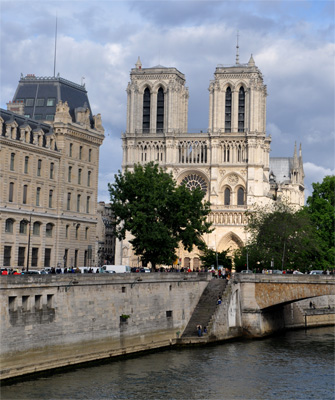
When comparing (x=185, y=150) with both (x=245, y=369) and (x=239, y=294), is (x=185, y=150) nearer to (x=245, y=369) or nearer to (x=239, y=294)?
(x=239, y=294)

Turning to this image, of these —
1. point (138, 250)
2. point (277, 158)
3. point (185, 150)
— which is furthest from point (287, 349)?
point (277, 158)

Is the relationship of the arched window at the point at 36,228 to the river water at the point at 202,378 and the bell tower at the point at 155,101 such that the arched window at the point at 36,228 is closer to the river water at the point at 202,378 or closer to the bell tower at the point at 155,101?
the river water at the point at 202,378

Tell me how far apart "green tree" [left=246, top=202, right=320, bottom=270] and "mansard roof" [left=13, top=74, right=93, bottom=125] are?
2442 cm

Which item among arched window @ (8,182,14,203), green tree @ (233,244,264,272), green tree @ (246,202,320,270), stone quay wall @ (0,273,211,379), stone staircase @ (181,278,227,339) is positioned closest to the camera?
stone quay wall @ (0,273,211,379)

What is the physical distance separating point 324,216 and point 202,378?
2117 inches

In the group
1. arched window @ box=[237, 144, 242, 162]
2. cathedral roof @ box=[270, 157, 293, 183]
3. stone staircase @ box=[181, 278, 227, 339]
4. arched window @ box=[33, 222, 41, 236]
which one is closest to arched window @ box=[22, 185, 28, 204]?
arched window @ box=[33, 222, 41, 236]

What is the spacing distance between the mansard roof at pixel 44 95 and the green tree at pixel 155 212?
9.54 metres

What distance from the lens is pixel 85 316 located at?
51.5m

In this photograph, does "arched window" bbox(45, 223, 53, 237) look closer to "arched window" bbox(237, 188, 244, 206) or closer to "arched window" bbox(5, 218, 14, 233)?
"arched window" bbox(5, 218, 14, 233)

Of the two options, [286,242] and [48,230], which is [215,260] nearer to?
[286,242]

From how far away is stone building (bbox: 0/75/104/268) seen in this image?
74.1 meters

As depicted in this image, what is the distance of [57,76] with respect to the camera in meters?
85.8

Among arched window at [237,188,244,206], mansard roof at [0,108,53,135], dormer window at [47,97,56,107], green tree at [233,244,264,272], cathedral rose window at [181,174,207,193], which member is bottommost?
green tree at [233,244,264,272]

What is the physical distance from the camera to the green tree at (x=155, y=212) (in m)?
78.1
